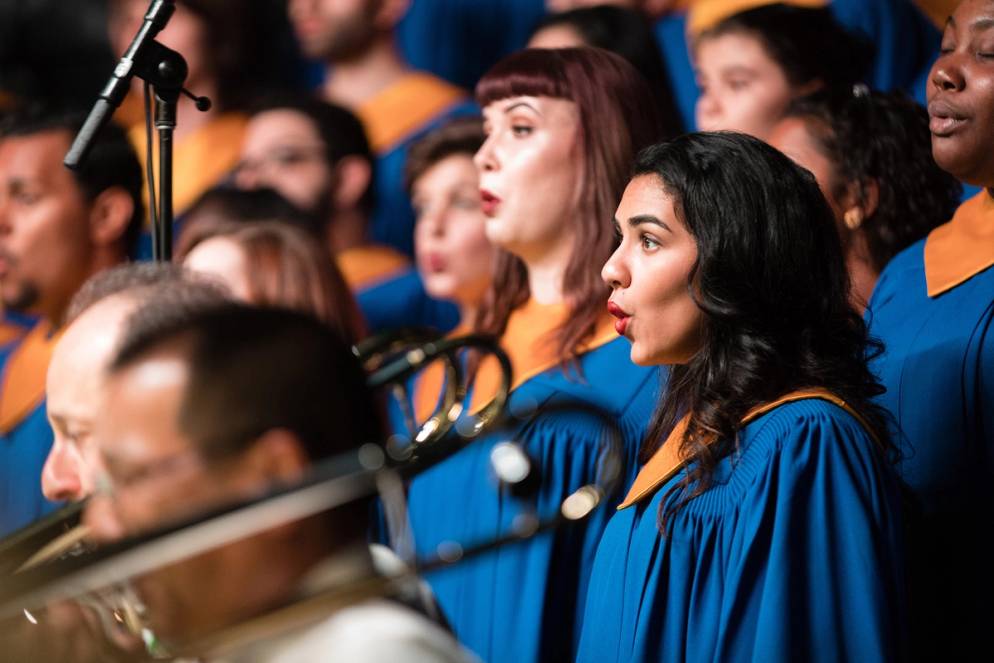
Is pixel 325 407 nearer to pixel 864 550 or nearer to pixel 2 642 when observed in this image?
pixel 2 642

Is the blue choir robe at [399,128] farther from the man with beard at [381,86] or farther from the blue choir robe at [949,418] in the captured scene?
the blue choir robe at [949,418]

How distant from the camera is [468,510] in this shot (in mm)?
3334

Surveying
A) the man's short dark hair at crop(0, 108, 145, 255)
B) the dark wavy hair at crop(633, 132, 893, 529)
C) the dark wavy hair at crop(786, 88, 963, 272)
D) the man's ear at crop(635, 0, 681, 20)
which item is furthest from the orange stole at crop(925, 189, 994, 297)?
the man's short dark hair at crop(0, 108, 145, 255)

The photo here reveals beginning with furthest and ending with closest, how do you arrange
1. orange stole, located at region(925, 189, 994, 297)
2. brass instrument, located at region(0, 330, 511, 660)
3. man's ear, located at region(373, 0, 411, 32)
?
man's ear, located at region(373, 0, 411, 32) → orange stole, located at region(925, 189, 994, 297) → brass instrument, located at region(0, 330, 511, 660)

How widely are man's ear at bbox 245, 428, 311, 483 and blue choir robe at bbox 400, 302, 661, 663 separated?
141 centimetres

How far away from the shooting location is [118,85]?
2873mm

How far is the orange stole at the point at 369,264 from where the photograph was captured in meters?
4.48

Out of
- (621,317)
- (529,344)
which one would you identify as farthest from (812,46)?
(621,317)

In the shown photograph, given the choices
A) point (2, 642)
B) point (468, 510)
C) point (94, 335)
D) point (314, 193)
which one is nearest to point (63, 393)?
point (94, 335)

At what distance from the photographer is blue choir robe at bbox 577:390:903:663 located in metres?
2.30

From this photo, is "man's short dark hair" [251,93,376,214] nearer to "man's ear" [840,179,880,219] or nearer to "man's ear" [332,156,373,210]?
"man's ear" [332,156,373,210]

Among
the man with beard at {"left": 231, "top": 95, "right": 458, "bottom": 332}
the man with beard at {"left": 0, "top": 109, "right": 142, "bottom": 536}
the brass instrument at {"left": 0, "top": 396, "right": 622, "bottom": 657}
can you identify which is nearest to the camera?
the brass instrument at {"left": 0, "top": 396, "right": 622, "bottom": 657}

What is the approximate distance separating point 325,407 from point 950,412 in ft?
5.13

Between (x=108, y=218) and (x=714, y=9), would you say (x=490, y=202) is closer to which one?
(x=714, y=9)
